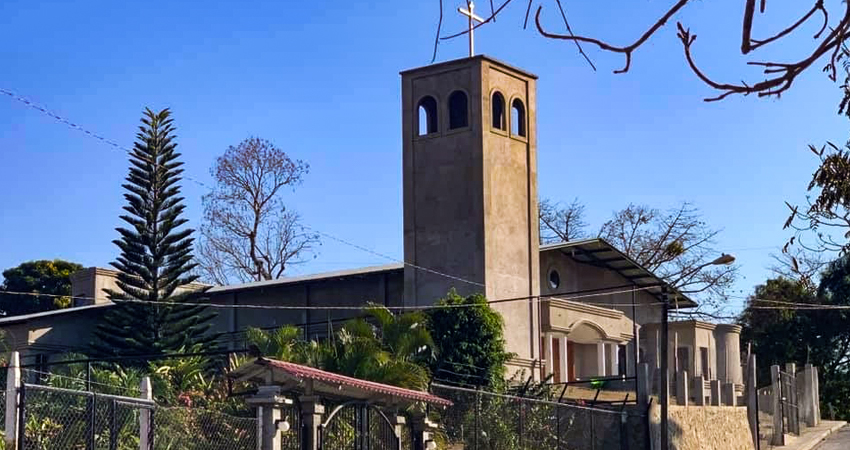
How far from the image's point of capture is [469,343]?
3266cm

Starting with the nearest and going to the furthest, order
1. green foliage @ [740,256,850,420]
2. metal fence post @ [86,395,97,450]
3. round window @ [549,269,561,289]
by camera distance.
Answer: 1. metal fence post @ [86,395,97,450]
2. round window @ [549,269,561,289]
3. green foliage @ [740,256,850,420]

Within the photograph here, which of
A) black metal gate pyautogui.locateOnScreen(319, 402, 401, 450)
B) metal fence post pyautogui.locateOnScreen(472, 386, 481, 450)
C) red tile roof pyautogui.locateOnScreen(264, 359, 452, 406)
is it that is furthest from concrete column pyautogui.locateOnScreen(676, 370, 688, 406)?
A: red tile roof pyautogui.locateOnScreen(264, 359, 452, 406)

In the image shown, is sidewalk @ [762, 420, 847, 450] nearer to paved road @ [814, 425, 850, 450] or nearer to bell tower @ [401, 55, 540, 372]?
paved road @ [814, 425, 850, 450]

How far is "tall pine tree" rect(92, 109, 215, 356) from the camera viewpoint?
34.8 metres

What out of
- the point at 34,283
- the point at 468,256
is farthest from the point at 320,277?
the point at 34,283

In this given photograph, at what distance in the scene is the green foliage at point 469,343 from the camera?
32156 millimetres

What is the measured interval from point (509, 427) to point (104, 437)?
9306 millimetres

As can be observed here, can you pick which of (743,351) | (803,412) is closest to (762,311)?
(743,351)

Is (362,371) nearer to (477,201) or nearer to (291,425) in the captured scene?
(291,425)

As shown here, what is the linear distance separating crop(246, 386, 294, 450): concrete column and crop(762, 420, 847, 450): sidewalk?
78.5 feet

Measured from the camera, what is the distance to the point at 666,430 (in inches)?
1096

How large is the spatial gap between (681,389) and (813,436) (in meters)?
7.04

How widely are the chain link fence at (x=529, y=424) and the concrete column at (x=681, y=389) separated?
4705 millimetres

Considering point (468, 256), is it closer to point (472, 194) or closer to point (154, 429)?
point (472, 194)
